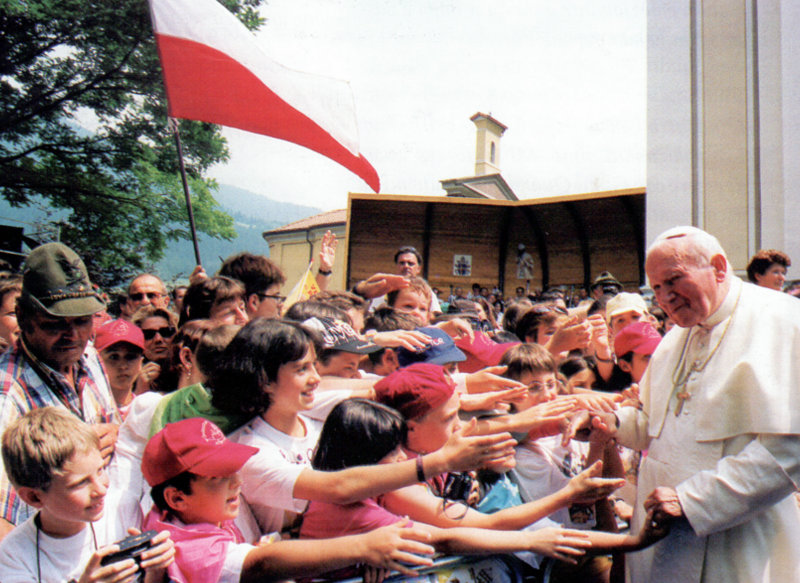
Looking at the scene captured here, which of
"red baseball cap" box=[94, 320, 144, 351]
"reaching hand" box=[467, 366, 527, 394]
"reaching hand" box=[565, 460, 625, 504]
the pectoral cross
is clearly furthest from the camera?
"red baseball cap" box=[94, 320, 144, 351]

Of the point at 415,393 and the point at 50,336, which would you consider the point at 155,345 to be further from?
the point at 415,393

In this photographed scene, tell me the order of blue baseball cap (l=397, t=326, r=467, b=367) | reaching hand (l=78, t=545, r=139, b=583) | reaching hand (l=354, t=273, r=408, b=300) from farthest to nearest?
reaching hand (l=354, t=273, r=408, b=300), blue baseball cap (l=397, t=326, r=467, b=367), reaching hand (l=78, t=545, r=139, b=583)

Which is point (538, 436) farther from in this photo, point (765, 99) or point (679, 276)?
point (765, 99)

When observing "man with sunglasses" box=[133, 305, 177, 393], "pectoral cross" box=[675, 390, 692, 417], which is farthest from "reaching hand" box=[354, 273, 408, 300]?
"pectoral cross" box=[675, 390, 692, 417]

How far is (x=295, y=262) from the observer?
115 ft

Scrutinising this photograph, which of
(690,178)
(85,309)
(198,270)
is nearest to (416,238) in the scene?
(690,178)

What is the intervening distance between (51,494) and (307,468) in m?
0.71

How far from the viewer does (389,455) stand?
2.07 m

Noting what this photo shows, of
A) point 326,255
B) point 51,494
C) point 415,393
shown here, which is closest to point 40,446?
point 51,494

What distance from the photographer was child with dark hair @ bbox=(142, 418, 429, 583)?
1736mm

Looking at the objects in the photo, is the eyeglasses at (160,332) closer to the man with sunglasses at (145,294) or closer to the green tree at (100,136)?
the man with sunglasses at (145,294)

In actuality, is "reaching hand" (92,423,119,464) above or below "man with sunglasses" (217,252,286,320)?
below

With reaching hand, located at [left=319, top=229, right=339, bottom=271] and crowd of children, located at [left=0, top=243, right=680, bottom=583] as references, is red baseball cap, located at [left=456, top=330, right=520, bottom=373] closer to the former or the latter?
crowd of children, located at [left=0, top=243, right=680, bottom=583]

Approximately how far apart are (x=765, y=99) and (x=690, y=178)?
1.60 meters
